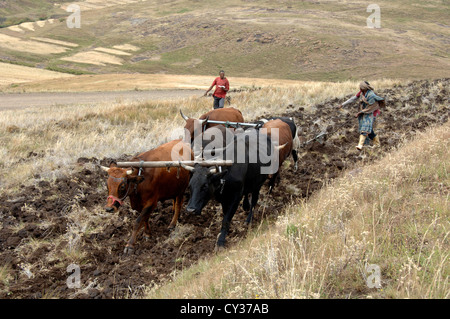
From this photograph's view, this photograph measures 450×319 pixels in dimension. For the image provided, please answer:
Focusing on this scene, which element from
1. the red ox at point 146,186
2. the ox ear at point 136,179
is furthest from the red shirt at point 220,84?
the ox ear at point 136,179

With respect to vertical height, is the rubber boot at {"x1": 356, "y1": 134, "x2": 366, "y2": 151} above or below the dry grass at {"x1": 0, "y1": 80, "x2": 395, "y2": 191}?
above

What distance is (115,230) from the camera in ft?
22.8

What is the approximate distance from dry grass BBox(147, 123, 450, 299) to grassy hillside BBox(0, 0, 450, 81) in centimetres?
5320

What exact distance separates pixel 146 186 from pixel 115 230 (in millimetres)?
1048

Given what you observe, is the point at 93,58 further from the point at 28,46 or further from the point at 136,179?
the point at 136,179

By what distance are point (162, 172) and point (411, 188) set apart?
4.03 metres

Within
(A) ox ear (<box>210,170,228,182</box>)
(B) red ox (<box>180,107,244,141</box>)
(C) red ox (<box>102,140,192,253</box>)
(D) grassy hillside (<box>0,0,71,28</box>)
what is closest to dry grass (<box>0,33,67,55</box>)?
(D) grassy hillside (<box>0,0,71,28</box>)

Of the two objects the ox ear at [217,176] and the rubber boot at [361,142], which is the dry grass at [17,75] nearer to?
the rubber boot at [361,142]

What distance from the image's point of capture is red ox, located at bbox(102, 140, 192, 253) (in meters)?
6.14

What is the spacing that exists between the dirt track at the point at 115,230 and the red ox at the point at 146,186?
1.31 ft

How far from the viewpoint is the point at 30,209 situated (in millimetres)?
7555

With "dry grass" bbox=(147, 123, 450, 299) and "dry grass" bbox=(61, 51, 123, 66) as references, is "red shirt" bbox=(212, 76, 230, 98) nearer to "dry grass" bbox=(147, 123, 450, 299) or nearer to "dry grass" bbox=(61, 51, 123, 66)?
"dry grass" bbox=(147, 123, 450, 299)

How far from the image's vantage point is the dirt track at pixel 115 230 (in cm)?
544

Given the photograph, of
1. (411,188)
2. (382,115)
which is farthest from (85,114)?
(411,188)
